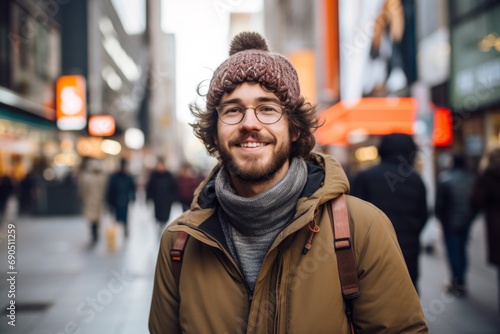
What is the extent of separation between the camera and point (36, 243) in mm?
12219

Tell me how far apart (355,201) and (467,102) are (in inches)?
617

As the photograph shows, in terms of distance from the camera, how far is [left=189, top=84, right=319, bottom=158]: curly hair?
2.26m

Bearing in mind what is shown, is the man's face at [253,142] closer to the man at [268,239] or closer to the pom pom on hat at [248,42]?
the man at [268,239]

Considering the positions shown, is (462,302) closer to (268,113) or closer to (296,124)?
(296,124)

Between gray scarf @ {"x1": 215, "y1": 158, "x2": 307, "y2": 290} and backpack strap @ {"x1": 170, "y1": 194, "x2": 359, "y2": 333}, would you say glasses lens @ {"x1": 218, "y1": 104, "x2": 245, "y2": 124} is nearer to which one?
gray scarf @ {"x1": 215, "y1": 158, "x2": 307, "y2": 290}

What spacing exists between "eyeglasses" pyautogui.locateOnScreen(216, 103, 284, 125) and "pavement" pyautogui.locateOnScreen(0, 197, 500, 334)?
12.4 feet

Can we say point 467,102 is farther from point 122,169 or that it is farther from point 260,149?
point 260,149

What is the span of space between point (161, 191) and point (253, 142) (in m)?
10.1

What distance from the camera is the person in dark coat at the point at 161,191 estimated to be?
11938 mm

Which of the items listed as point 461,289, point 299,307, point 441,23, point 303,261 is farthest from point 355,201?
point 441,23

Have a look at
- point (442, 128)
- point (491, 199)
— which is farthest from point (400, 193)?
point (442, 128)

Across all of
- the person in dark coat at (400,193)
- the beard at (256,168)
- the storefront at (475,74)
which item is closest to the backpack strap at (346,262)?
the beard at (256,168)

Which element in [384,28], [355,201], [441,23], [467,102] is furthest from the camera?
[384,28]

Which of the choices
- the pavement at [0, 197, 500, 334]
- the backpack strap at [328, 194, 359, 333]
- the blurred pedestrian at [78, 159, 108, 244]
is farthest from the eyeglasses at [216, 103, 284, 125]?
the blurred pedestrian at [78, 159, 108, 244]
